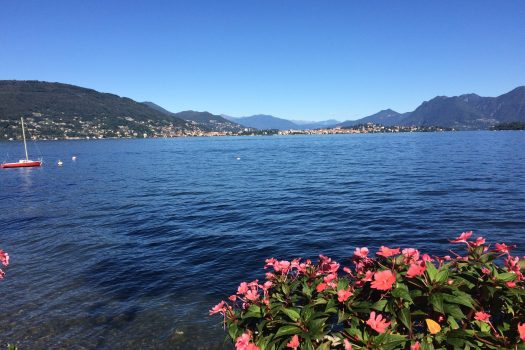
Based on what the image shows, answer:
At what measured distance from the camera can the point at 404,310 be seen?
3.61m

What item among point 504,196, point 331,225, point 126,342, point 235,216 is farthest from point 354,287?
point 504,196

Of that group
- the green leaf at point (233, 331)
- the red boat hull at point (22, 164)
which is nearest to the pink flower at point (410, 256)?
the green leaf at point (233, 331)

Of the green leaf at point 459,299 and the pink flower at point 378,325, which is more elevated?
the green leaf at point 459,299

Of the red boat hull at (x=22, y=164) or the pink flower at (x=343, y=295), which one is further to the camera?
the red boat hull at (x=22, y=164)

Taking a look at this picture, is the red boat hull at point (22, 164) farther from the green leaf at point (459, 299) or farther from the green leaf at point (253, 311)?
the green leaf at point (459, 299)

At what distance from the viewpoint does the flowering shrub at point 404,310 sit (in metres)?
3.51

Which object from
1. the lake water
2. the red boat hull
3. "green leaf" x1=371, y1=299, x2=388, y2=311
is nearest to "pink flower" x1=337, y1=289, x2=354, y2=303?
"green leaf" x1=371, y1=299, x2=388, y2=311

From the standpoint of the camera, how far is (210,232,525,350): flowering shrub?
351 cm

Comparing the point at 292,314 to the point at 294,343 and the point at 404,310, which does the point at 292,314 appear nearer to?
the point at 294,343

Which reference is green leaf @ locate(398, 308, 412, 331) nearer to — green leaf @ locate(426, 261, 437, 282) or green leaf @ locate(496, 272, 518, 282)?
green leaf @ locate(426, 261, 437, 282)

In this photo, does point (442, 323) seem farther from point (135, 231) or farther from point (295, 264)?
point (135, 231)

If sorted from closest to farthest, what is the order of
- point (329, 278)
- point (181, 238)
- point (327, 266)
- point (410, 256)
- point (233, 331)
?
point (233, 331) → point (410, 256) → point (329, 278) → point (327, 266) → point (181, 238)

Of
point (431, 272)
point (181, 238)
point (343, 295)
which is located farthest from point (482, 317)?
point (181, 238)

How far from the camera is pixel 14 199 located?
37625 mm
